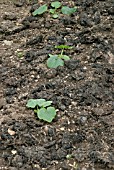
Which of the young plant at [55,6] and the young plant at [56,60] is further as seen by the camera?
the young plant at [55,6]

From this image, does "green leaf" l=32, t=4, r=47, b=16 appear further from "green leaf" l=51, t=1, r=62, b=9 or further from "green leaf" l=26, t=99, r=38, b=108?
"green leaf" l=26, t=99, r=38, b=108

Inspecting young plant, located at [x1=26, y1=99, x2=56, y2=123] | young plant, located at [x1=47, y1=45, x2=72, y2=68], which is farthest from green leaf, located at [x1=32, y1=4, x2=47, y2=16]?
young plant, located at [x1=26, y1=99, x2=56, y2=123]

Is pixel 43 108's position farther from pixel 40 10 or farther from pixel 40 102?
pixel 40 10

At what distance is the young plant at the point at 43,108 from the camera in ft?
7.71

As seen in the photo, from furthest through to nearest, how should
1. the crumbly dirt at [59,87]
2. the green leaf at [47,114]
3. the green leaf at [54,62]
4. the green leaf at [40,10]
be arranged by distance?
the green leaf at [40,10]
the green leaf at [54,62]
the green leaf at [47,114]
the crumbly dirt at [59,87]

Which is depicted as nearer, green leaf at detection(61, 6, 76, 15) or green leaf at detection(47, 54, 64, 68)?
green leaf at detection(47, 54, 64, 68)

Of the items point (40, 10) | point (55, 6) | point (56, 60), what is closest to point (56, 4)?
point (55, 6)

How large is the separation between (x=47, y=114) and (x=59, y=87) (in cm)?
29

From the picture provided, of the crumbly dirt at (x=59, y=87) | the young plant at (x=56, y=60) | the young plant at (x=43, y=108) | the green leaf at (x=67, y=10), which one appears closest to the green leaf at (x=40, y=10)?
the crumbly dirt at (x=59, y=87)

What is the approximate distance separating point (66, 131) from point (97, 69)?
60cm

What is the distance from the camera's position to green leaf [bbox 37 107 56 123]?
2.34 meters

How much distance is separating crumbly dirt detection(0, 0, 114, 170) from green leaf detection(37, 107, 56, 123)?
0.13 ft

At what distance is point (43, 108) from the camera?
2.39 metres

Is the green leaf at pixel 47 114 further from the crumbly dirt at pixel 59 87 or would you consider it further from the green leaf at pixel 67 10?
the green leaf at pixel 67 10
